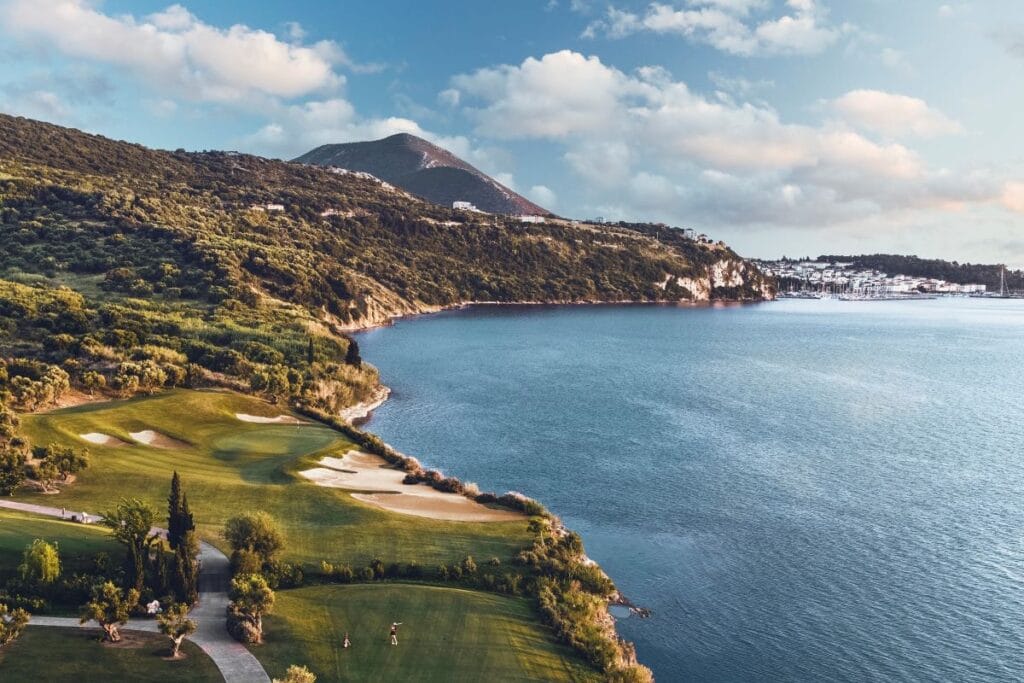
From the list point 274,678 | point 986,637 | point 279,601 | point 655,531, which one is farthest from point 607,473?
point 274,678

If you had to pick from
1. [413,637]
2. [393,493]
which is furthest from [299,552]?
[393,493]

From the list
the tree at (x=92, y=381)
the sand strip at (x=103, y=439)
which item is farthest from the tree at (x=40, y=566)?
the tree at (x=92, y=381)

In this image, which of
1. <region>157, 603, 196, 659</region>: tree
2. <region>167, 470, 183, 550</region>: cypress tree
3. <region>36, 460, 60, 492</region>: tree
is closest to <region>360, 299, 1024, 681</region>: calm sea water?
<region>157, 603, 196, 659</region>: tree

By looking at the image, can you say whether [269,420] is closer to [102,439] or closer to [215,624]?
[102,439]

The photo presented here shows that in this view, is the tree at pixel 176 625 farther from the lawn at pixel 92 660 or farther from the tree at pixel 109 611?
the tree at pixel 109 611

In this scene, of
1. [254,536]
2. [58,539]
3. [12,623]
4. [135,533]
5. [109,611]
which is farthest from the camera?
[254,536]

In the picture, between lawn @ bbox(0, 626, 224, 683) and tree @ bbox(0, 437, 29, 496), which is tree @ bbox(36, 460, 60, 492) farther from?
lawn @ bbox(0, 626, 224, 683)
